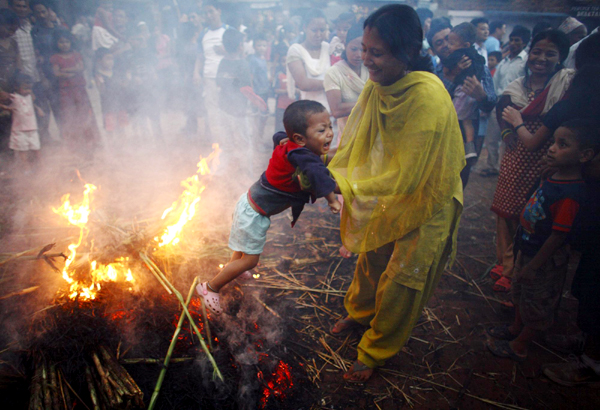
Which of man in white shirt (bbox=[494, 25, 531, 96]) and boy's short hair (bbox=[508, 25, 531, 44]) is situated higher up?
boy's short hair (bbox=[508, 25, 531, 44])

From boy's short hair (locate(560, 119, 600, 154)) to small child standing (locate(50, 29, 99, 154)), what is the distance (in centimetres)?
776

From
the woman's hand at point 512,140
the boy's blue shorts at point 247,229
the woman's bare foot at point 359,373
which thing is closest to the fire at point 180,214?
the boy's blue shorts at point 247,229

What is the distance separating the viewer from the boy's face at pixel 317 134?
6.70ft

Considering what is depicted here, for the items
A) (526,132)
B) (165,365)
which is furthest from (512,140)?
(165,365)

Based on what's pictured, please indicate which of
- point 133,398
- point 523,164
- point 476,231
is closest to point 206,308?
point 133,398

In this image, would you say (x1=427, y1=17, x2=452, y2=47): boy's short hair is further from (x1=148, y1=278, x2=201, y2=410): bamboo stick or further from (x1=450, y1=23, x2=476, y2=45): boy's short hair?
(x1=148, y1=278, x2=201, y2=410): bamboo stick

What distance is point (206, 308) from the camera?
266 cm

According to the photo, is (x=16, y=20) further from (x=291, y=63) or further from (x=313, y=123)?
(x=313, y=123)

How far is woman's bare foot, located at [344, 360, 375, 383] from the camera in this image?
240cm

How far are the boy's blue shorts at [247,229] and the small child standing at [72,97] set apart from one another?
575cm

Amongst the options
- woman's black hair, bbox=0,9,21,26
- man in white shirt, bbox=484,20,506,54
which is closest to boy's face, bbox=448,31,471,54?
man in white shirt, bbox=484,20,506,54

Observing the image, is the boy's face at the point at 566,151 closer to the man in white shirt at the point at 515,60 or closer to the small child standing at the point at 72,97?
the man in white shirt at the point at 515,60

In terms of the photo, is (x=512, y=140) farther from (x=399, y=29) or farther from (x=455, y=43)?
(x=399, y=29)

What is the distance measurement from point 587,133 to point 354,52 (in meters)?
2.67
